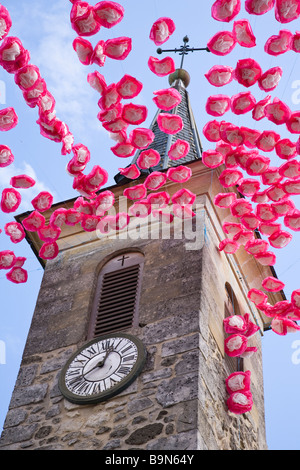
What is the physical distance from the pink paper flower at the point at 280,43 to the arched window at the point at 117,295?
11.8 ft

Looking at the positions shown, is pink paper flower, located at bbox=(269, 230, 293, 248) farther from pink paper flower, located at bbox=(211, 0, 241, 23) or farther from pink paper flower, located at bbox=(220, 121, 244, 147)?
pink paper flower, located at bbox=(211, 0, 241, 23)

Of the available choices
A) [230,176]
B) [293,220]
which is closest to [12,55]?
[230,176]

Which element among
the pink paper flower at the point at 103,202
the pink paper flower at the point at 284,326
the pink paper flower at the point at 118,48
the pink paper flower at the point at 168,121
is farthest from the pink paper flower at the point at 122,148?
the pink paper flower at the point at 284,326

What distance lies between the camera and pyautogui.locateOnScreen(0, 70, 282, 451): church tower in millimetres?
10953

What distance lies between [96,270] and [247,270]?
2623mm

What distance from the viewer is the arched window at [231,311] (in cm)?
1267

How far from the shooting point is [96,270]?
44.8 feet

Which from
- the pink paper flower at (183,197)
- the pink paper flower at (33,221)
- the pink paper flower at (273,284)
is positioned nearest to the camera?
the pink paper flower at (183,197)

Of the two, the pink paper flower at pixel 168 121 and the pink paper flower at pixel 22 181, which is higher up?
the pink paper flower at pixel 168 121

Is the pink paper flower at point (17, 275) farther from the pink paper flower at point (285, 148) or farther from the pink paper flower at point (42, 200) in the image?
the pink paper flower at point (285, 148)

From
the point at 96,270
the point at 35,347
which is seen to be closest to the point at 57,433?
the point at 35,347

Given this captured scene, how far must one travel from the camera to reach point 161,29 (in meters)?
11.3

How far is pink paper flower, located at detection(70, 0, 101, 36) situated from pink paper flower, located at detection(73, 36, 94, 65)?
0.18 meters
